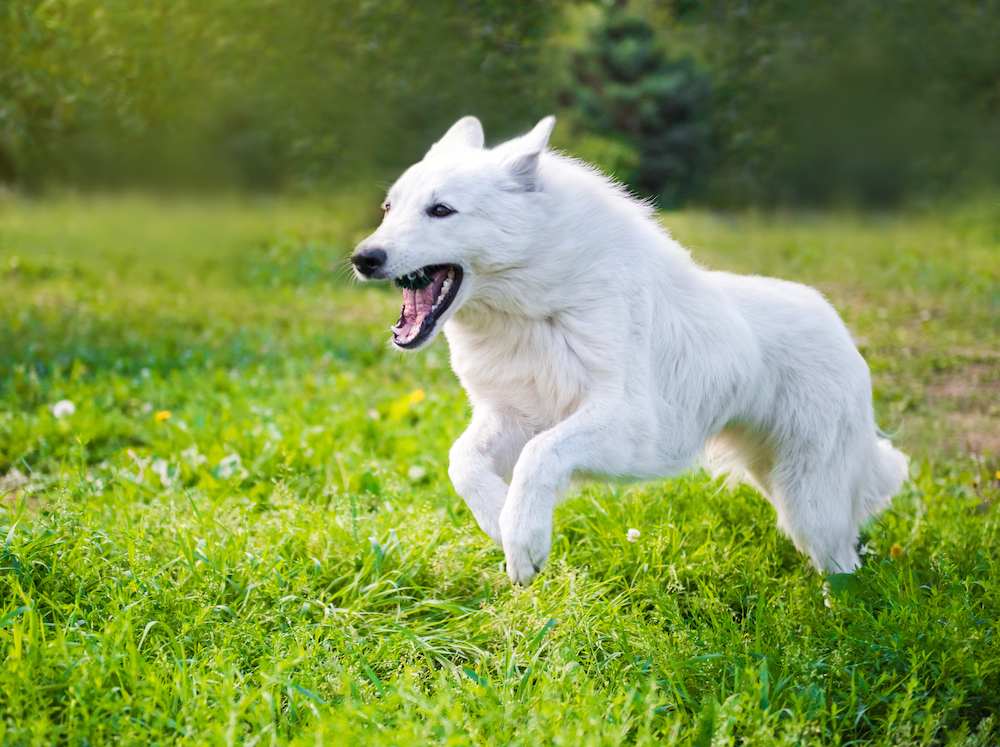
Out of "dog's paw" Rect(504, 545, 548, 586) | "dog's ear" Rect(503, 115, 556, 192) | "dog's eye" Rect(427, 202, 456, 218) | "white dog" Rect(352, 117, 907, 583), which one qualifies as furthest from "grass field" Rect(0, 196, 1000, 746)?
"dog's ear" Rect(503, 115, 556, 192)

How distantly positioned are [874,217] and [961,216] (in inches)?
35.9

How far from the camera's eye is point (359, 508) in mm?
4012

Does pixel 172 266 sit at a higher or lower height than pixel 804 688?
lower

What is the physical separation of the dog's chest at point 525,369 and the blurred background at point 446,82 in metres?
5.65

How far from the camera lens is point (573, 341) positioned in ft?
10.4

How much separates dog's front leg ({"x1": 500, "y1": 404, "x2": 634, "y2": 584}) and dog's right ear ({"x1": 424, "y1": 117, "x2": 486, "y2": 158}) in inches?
48.1

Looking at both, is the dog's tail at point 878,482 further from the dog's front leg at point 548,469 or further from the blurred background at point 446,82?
the blurred background at point 446,82

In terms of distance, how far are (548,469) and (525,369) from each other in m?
0.54

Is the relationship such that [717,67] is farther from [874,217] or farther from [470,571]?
[470,571]

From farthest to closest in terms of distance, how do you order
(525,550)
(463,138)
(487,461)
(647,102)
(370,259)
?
(647,102), (463,138), (487,461), (370,259), (525,550)

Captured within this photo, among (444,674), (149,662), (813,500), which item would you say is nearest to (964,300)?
(813,500)

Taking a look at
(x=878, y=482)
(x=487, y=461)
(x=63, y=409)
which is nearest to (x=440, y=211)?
(x=487, y=461)

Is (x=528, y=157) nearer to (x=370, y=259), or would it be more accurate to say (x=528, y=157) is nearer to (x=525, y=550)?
(x=370, y=259)

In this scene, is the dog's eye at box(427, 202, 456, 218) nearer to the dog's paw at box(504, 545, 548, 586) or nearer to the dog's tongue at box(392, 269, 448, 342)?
the dog's tongue at box(392, 269, 448, 342)
